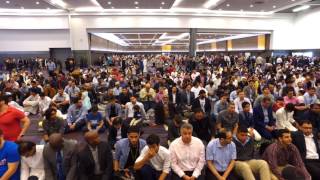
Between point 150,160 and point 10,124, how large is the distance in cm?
223

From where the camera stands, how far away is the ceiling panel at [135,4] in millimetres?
19016

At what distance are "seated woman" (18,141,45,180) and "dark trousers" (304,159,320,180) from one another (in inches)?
160

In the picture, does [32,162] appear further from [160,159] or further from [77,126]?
[77,126]

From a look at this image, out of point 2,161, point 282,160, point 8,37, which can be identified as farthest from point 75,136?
point 8,37

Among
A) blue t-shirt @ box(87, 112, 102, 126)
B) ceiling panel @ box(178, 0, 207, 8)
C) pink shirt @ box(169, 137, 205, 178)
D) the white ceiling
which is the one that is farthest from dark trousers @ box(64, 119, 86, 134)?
ceiling panel @ box(178, 0, 207, 8)

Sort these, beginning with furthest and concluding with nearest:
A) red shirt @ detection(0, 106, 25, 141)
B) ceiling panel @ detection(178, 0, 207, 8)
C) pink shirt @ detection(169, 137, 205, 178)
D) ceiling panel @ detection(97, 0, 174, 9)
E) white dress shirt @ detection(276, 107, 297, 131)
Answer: ceiling panel @ detection(178, 0, 207, 8)
ceiling panel @ detection(97, 0, 174, 9)
white dress shirt @ detection(276, 107, 297, 131)
red shirt @ detection(0, 106, 25, 141)
pink shirt @ detection(169, 137, 205, 178)

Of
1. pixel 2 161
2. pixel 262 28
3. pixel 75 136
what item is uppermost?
pixel 262 28

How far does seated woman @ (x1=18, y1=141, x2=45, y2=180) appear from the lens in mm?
3831

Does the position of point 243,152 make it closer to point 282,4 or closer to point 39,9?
point 282,4

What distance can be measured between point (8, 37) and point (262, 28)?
21483 millimetres

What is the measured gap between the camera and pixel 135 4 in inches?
792

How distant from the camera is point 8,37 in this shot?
2361 cm

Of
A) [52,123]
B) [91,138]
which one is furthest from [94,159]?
[52,123]

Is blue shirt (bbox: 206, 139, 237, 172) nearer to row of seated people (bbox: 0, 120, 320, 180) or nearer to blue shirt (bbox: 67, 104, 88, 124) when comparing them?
row of seated people (bbox: 0, 120, 320, 180)
